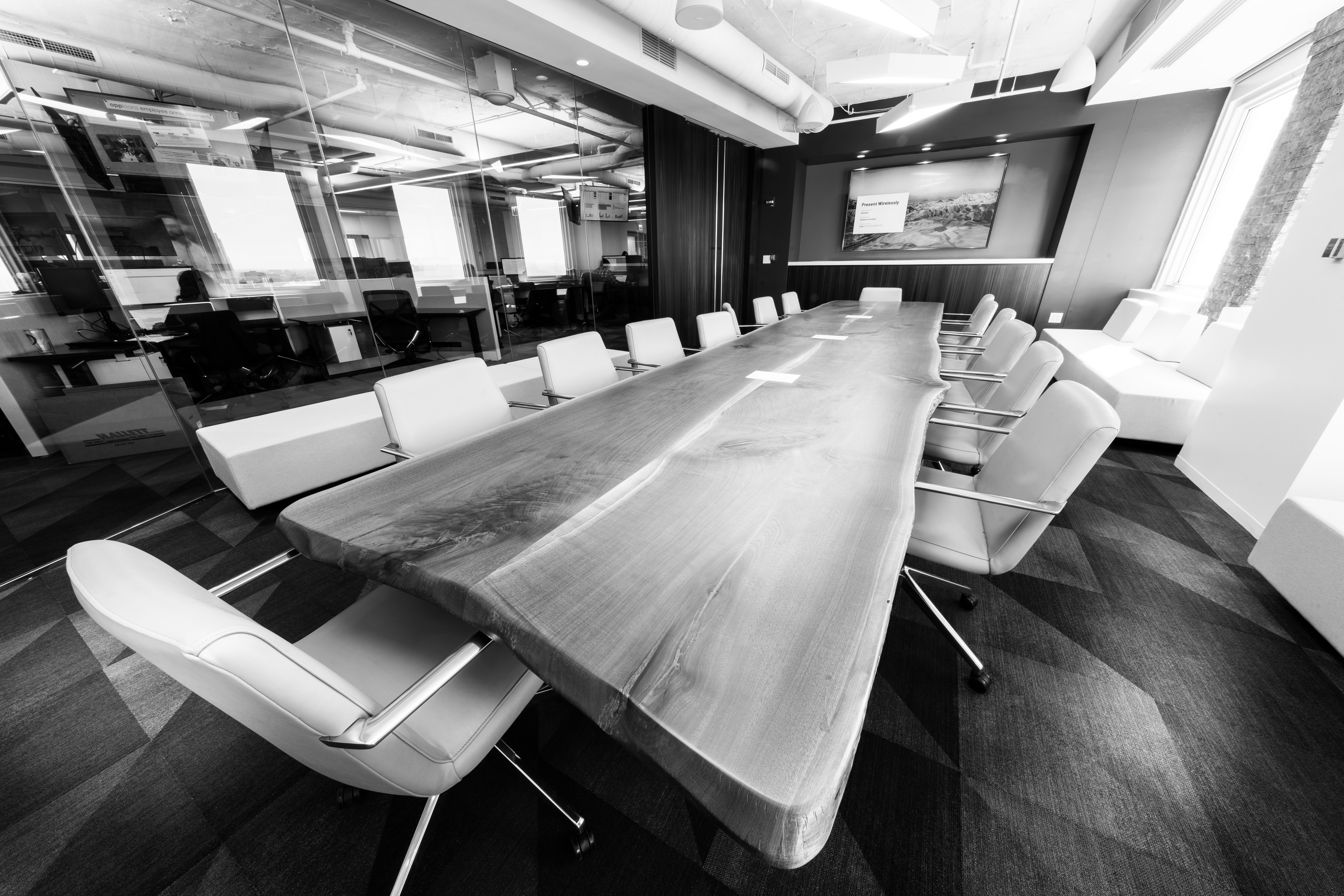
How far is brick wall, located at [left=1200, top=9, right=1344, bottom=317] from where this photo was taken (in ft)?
9.70

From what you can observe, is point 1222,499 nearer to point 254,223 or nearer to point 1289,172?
point 1289,172

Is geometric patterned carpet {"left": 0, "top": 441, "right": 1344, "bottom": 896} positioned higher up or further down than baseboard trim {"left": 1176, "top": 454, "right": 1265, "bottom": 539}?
further down

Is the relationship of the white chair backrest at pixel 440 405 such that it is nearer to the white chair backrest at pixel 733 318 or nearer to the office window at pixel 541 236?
the white chair backrest at pixel 733 318

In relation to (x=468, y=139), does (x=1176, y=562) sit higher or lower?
lower

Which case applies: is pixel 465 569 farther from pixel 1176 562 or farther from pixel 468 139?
pixel 468 139

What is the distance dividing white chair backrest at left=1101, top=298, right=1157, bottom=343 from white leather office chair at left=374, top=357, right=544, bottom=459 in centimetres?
616

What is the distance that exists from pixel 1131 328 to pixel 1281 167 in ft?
5.41

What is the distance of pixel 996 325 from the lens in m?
3.68

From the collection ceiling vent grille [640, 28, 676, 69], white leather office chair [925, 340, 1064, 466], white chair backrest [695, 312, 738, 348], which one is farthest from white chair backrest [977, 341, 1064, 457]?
ceiling vent grille [640, 28, 676, 69]

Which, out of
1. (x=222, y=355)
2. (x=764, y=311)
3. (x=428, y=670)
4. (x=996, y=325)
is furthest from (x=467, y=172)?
(x=996, y=325)

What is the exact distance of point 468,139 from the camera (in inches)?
144

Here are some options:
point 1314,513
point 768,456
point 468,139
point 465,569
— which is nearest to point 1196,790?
point 1314,513

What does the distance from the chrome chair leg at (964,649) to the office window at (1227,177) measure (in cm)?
524

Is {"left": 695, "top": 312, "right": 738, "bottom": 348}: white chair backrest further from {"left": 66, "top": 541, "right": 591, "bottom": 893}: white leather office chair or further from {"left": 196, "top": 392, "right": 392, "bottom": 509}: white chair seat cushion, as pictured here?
{"left": 66, "top": 541, "right": 591, "bottom": 893}: white leather office chair
